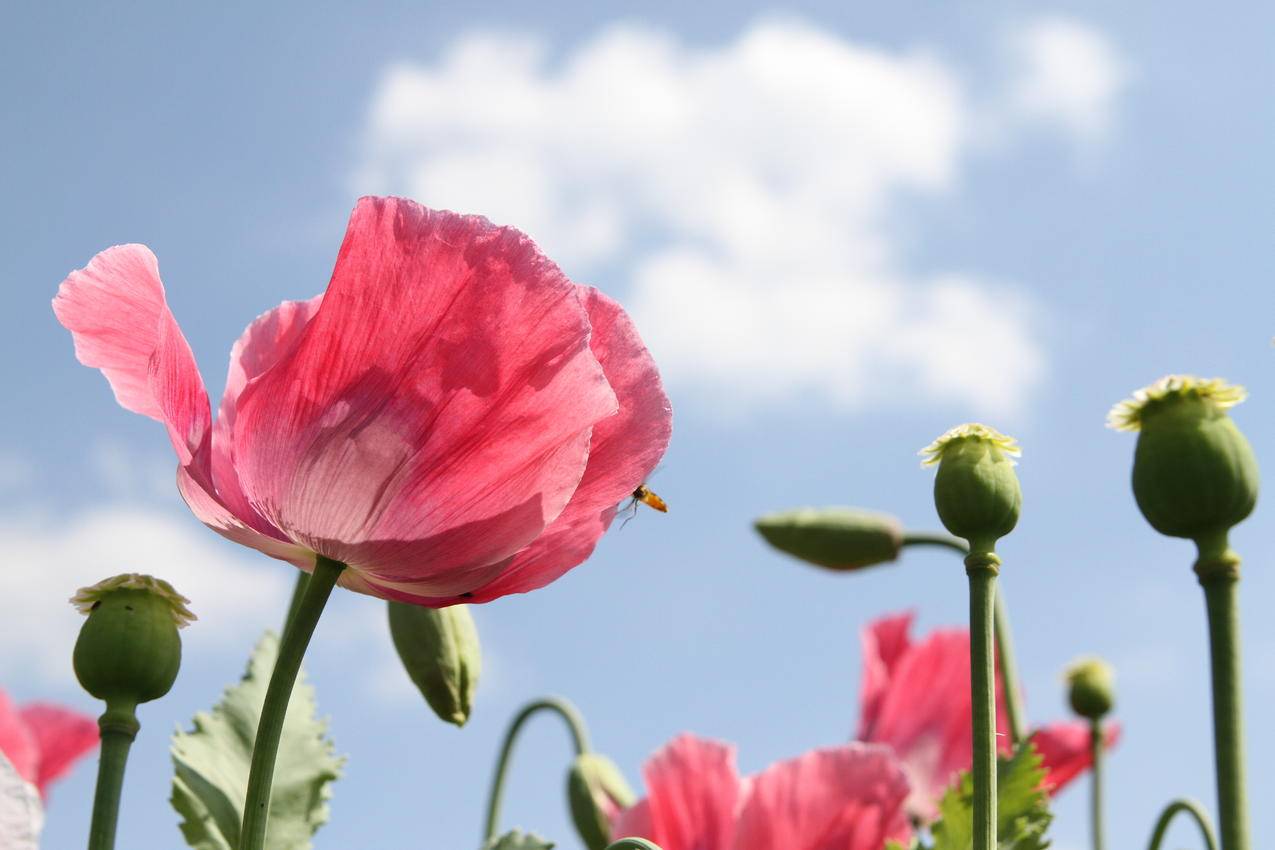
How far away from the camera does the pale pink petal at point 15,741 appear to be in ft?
5.57

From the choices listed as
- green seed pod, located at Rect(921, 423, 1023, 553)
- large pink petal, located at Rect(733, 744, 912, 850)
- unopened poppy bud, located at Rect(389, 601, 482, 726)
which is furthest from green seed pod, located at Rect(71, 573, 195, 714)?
large pink petal, located at Rect(733, 744, 912, 850)

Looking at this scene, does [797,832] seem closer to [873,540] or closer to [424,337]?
[873,540]

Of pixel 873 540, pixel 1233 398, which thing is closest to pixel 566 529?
pixel 1233 398

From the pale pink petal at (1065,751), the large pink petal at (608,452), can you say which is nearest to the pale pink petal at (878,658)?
the pale pink petal at (1065,751)

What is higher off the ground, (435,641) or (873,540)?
(873,540)

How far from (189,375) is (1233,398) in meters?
0.62

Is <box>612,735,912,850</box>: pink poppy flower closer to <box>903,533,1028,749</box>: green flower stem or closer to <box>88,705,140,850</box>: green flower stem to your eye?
<box>903,533,1028,749</box>: green flower stem

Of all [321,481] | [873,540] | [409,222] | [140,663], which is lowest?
[140,663]

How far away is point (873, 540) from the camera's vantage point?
1484 mm

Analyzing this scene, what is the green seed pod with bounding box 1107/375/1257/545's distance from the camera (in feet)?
2.71

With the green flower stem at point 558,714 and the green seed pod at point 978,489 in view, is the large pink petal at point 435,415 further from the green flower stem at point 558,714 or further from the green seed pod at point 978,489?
the green flower stem at point 558,714

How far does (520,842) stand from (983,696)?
424 millimetres

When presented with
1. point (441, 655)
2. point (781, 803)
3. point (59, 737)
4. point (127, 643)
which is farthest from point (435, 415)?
point (59, 737)

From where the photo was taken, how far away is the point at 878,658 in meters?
2.21
